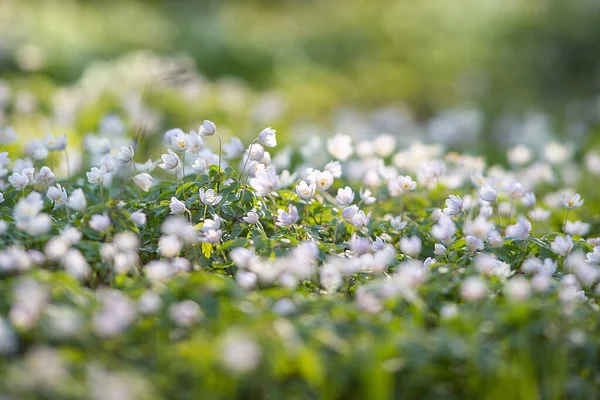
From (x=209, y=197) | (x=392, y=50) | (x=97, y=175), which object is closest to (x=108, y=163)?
(x=97, y=175)

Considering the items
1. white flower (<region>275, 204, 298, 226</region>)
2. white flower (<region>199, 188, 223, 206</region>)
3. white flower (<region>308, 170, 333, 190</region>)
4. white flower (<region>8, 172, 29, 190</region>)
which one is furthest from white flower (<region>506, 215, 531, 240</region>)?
white flower (<region>8, 172, 29, 190</region>)

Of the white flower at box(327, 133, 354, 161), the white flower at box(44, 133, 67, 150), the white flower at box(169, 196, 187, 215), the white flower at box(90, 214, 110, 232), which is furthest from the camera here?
the white flower at box(327, 133, 354, 161)

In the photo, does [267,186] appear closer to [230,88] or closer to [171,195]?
[171,195]

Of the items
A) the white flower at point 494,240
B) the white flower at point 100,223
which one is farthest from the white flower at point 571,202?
the white flower at point 100,223

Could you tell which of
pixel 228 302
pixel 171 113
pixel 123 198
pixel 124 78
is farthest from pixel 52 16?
pixel 228 302

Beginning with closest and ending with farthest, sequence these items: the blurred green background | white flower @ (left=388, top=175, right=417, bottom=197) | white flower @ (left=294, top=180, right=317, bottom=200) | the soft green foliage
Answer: the soft green foliage < white flower @ (left=294, top=180, right=317, bottom=200) < white flower @ (left=388, top=175, right=417, bottom=197) < the blurred green background

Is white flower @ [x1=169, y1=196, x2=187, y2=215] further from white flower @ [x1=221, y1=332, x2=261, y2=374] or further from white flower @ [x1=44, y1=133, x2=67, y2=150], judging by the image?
white flower @ [x1=221, y1=332, x2=261, y2=374]
